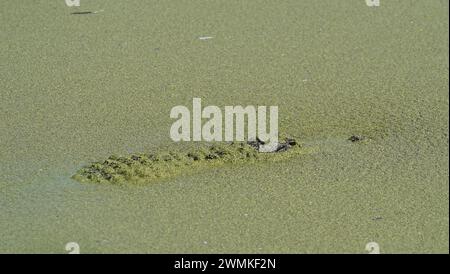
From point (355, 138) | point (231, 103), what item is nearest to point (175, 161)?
point (231, 103)

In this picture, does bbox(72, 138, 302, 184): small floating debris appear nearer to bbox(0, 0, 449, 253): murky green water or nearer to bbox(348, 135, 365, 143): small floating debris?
bbox(0, 0, 449, 253): murky green water

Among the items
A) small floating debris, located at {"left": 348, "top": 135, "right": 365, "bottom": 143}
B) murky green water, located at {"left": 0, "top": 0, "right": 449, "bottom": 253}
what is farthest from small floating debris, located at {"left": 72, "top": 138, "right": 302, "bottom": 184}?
small floating debris, located at {"left": 348, "top": 135, "right": 365, "bottom": 143}

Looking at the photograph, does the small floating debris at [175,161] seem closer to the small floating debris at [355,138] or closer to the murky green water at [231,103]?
the murky green water at [231,103]

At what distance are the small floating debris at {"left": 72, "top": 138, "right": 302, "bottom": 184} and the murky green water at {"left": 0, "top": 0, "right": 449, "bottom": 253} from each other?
4 cm

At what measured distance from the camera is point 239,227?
75.2 inches

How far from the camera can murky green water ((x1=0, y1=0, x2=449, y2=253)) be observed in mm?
1911

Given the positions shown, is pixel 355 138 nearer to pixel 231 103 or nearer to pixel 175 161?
pixel 231 103

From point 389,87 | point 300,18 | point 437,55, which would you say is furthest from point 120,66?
point 437,55

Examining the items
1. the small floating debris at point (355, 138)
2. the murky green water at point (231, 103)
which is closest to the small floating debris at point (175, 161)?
the murky green water at point (231, 103)

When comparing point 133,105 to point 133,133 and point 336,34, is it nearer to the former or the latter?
point 133,133

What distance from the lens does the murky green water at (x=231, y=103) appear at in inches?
75.2

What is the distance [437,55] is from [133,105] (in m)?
0.98

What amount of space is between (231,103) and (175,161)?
1.16 ft

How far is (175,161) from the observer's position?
7.11ft
